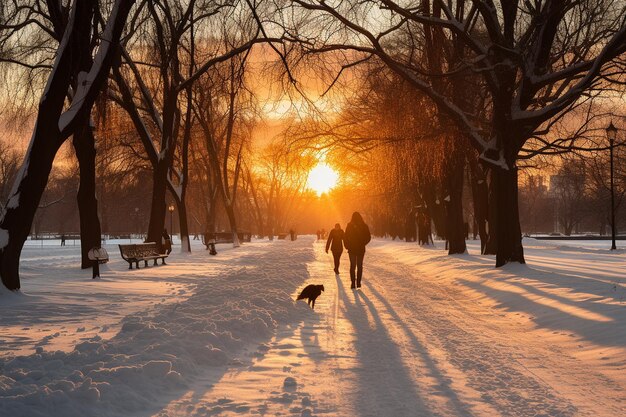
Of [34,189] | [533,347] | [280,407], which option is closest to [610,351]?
[533,347]

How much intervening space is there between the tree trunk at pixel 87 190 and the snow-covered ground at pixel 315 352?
208 inches

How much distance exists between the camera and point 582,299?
470 inches

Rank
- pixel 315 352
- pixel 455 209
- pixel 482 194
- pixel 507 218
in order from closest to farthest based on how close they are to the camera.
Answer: pixel 315 352 → pixel 507 218 → pixel 455 209 → pixel 482 194

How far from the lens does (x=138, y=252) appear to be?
922 inches

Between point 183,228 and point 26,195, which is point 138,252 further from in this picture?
point 183,228

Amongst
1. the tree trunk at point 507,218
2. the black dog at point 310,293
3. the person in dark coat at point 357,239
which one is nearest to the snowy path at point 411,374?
the black dog at point 310,293

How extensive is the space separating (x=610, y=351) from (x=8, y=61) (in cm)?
1604

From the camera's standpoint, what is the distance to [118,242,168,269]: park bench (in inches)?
880

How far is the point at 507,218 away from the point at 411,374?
1318cm

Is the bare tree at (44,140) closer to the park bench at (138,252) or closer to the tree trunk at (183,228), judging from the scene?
the park bench at (138,252)

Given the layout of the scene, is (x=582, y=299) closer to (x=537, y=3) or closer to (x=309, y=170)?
(x=537, y=3)

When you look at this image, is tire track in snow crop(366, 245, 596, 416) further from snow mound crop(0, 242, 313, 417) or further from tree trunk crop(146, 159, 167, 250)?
tree trunk crop(146, 159, 167, 250)

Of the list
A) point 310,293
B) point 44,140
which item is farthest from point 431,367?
point 44,140

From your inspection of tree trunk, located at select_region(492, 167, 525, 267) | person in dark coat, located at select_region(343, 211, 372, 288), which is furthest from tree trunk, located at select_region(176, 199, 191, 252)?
tree trunk, located at select_region(492, 167, 525, 267)
